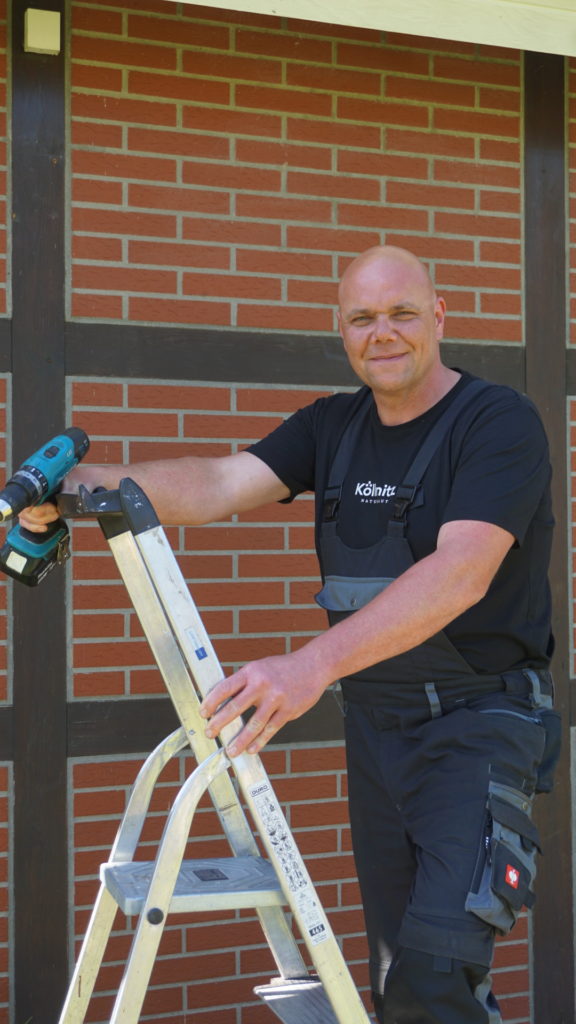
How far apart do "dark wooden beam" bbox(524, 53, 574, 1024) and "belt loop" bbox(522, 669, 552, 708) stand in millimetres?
1461

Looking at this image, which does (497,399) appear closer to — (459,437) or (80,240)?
(459,437)

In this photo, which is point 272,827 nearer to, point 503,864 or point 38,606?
point 503,864

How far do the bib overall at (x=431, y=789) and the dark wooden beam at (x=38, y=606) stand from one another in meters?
1.07

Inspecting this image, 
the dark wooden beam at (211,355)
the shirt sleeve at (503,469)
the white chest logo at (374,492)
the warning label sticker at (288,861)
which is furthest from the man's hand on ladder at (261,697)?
the dark wooden beam at (211,355)

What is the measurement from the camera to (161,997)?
3600 millimetres

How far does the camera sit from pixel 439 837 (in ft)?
7.90

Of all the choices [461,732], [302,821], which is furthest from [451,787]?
[302,821]

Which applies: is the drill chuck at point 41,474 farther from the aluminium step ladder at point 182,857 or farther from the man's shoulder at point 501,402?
the man's shoulder at point 501,402

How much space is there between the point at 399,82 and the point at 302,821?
98.4 inches

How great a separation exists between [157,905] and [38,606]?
1.60 metres

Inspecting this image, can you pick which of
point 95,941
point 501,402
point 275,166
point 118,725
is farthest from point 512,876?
point 275,166

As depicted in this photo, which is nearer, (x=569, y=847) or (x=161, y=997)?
(x=161, y=997)

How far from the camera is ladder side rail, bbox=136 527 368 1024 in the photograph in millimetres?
2076

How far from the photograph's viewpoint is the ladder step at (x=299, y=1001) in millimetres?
2213
